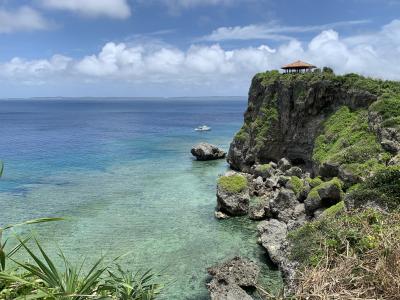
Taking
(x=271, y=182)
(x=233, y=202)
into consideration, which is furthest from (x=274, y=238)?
(x=271, y=182)

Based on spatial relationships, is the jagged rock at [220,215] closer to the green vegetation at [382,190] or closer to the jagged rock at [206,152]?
the green vegetation at [382,190]

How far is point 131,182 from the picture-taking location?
47.2 m

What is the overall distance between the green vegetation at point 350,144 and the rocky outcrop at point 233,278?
37.0 feet

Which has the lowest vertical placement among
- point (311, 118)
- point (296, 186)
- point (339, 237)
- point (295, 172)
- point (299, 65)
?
point (295, 172)

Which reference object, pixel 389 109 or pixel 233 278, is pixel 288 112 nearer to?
pixel 389 109

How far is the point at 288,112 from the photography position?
48906 mm

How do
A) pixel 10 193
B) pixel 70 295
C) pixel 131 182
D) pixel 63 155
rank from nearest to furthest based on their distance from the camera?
pixel 70 295 → pixel 10 193 → pixel 131 182 → pixel 63 155

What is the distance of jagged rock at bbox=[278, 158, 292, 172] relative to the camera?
46.4 m

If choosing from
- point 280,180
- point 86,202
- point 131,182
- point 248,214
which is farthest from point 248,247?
point 131,182

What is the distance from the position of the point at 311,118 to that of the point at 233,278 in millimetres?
29520

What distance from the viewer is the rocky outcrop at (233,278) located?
1977 cm

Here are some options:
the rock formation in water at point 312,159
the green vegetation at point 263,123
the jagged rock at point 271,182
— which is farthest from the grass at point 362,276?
the green vegetation at point 263,123

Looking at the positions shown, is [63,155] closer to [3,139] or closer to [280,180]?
[3,139]

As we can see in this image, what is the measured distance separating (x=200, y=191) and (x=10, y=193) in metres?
21.2
